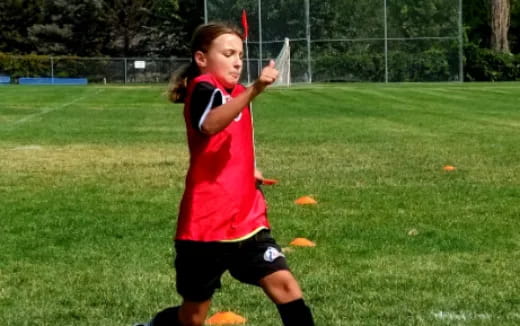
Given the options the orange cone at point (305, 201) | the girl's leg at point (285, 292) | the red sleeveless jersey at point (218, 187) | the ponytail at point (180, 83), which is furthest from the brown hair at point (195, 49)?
the orange cone at point (305, 201)

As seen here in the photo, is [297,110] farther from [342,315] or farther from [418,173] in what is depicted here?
[342,315]

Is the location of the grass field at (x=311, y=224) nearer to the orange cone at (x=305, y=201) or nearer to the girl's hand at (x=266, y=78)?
the orange cone at (x=305, y=201)

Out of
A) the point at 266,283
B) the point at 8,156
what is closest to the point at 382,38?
the point at 8,156

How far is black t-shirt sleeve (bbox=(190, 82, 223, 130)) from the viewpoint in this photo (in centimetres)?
442

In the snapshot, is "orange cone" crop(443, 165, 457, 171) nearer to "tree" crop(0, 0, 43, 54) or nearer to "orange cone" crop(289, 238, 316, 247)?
"orange cone" crop(289, 238, 316, 247)

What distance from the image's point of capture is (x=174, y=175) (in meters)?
12.4

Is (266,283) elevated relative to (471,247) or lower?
elevated

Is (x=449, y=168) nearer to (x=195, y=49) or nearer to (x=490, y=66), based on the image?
(x=195, y=49)

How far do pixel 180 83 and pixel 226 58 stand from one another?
0.80 ft

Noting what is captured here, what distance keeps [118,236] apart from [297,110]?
59.1 feet

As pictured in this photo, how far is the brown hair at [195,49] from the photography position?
462 cm

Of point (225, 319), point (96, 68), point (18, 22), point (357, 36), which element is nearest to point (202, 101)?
point (225, 319)

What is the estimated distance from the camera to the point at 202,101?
4.45m

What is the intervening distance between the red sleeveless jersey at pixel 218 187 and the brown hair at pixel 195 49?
11 centimetres
